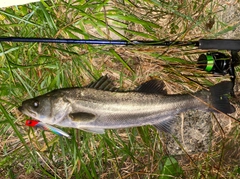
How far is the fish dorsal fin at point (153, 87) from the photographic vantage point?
320 cm

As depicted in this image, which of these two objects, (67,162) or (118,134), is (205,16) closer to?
(118,134)

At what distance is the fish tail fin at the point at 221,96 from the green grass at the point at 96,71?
30 centimetres

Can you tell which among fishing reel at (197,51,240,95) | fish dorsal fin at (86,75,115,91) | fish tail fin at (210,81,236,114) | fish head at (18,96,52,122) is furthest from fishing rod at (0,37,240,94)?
fish head at (18,96,52,122)

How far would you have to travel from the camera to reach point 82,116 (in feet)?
9.91

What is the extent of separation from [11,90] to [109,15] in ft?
4.83

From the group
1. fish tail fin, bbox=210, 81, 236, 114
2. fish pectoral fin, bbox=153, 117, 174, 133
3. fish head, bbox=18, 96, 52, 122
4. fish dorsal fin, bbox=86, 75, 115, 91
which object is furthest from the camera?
fish pectoral fin, bbox=153, 117, 174, 133

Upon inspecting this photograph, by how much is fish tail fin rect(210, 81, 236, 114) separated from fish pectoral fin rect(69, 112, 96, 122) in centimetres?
142

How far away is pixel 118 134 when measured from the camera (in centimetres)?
361

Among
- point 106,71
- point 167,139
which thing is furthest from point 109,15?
point 167,139

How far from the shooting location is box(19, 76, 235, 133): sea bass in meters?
3.02

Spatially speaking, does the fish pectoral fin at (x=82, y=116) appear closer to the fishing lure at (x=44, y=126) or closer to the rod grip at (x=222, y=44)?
the fishing lure at (x=44, y=126)

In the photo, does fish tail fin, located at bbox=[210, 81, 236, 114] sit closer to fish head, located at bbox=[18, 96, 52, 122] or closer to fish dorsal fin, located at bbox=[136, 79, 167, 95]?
fish dorsal fin, located at bbox=[136, 79, 167, 95]

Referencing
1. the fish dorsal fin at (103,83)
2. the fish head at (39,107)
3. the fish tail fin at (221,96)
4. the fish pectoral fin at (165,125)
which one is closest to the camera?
the fish head at (39,107)

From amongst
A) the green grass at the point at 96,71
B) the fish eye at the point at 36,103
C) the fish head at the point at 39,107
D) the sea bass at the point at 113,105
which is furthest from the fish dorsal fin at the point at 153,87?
the fish eye at the point at 36,103
